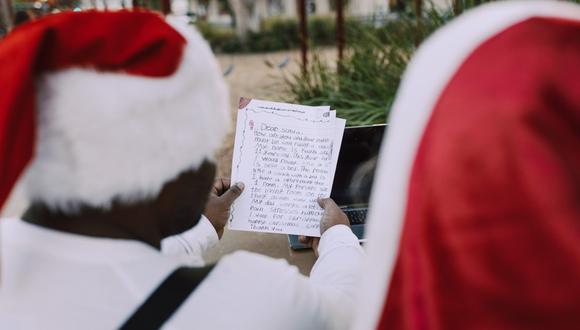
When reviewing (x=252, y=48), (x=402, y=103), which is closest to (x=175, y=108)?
(x=402, y=103)

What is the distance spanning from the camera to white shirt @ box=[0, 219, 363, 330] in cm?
74

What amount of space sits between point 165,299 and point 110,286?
3.0 inches

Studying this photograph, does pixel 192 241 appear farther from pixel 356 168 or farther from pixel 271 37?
pixel 271 37

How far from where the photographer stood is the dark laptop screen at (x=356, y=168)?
5.11 feet

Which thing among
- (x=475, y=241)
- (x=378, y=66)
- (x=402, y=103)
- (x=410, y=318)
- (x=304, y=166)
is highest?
(x=402, y=103)

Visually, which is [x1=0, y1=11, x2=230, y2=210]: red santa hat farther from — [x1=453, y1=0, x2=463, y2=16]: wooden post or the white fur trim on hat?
[x1=453, y1=0, x2=463, y2=16]: wooden post

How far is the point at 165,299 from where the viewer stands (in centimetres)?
74

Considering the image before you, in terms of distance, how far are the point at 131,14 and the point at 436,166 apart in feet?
1.56

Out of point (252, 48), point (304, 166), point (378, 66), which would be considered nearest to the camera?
point (304, 166)

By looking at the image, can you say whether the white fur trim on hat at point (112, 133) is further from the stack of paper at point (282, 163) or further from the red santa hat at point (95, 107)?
the stack of paper at point (282, 163)

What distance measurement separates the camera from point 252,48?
15.6 metres

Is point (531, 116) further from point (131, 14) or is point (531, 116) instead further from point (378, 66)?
point (378, 66)

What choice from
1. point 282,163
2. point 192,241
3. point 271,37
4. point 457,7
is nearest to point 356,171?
point 282,163

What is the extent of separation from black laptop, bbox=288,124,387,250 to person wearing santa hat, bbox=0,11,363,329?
2.49 feet
